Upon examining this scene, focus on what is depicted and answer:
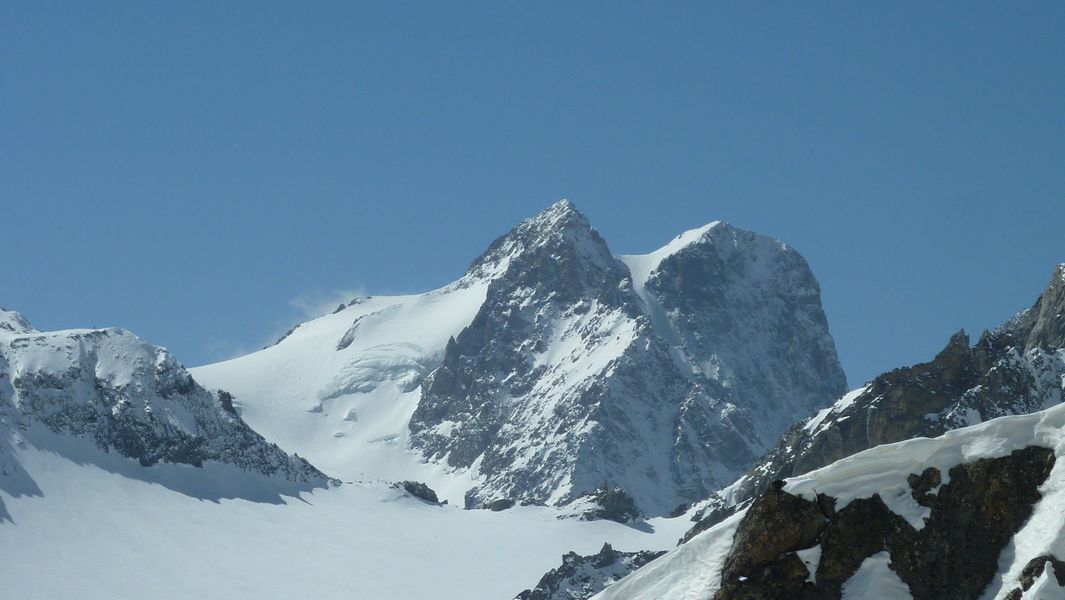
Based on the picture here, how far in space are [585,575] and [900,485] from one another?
367 ft

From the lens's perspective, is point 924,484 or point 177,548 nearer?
point 924,484

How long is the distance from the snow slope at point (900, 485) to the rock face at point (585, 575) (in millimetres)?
104148

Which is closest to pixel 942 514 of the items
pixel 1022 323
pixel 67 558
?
pixel 1022 323

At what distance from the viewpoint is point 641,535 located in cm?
19425

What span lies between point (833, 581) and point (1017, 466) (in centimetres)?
516

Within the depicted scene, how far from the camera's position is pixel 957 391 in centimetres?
14288

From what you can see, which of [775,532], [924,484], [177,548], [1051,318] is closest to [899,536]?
[924,484]

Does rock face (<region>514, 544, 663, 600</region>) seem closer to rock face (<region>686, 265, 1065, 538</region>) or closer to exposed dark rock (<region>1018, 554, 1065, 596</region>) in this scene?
rock face (<region>686, 265, 1065, 538</region>)

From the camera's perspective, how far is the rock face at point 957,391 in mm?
137000

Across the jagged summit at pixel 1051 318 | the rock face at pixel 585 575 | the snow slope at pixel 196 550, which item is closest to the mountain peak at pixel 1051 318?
the jagged summit at pixel 1051 318

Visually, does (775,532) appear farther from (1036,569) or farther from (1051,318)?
(1051,318)

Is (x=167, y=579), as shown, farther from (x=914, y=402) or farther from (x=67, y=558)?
(x=914, y=402)

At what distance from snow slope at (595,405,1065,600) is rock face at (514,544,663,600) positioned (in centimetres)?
10415

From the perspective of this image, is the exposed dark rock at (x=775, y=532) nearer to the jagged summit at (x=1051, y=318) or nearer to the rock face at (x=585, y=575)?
the rock face at (x=585, y=575)
